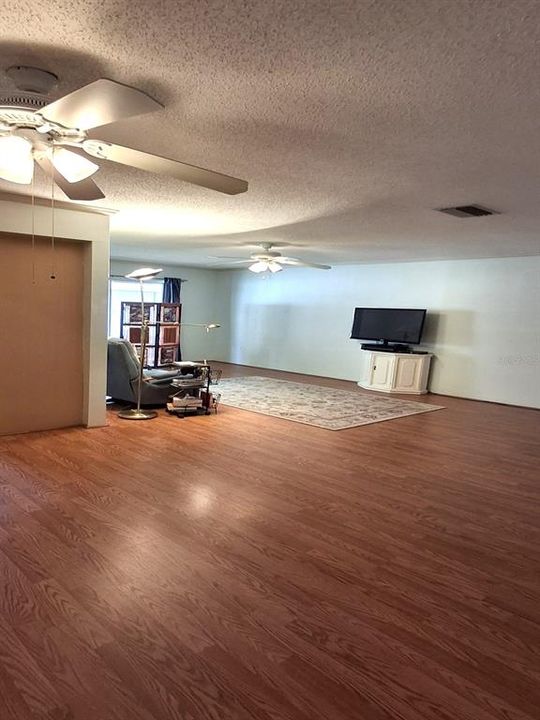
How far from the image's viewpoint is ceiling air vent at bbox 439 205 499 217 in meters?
3.79

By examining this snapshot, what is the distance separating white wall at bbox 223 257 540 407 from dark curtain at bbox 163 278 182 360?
1.47 m

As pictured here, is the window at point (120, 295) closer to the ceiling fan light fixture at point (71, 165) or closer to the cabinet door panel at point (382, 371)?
the cabinet door panel at point (382, 371)

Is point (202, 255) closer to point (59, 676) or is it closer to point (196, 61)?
point (196, 61)

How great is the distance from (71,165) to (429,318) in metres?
6.73

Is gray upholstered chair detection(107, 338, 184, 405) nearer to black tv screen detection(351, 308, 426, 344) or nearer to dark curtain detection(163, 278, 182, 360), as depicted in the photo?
black tv screen detection(351, 308, 426, 344)

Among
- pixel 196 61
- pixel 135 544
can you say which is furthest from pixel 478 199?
pixel 135 544

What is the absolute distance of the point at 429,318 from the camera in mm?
7910

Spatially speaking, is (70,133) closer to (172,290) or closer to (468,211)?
(468,211)

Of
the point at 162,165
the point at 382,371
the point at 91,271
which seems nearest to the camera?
the point at 162,165

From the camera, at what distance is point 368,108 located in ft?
6.73

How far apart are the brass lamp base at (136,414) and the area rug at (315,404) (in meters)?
1.16

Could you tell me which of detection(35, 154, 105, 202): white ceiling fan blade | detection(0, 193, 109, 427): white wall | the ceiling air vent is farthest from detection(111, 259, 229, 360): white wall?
detection(35, 154, 105, 202): white ceiling fan blade

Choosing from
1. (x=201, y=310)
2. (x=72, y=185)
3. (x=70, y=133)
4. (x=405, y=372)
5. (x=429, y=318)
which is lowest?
(x=405, y=372)

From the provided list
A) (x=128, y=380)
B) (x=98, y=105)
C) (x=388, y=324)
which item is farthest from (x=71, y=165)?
(x=388, y=324)
